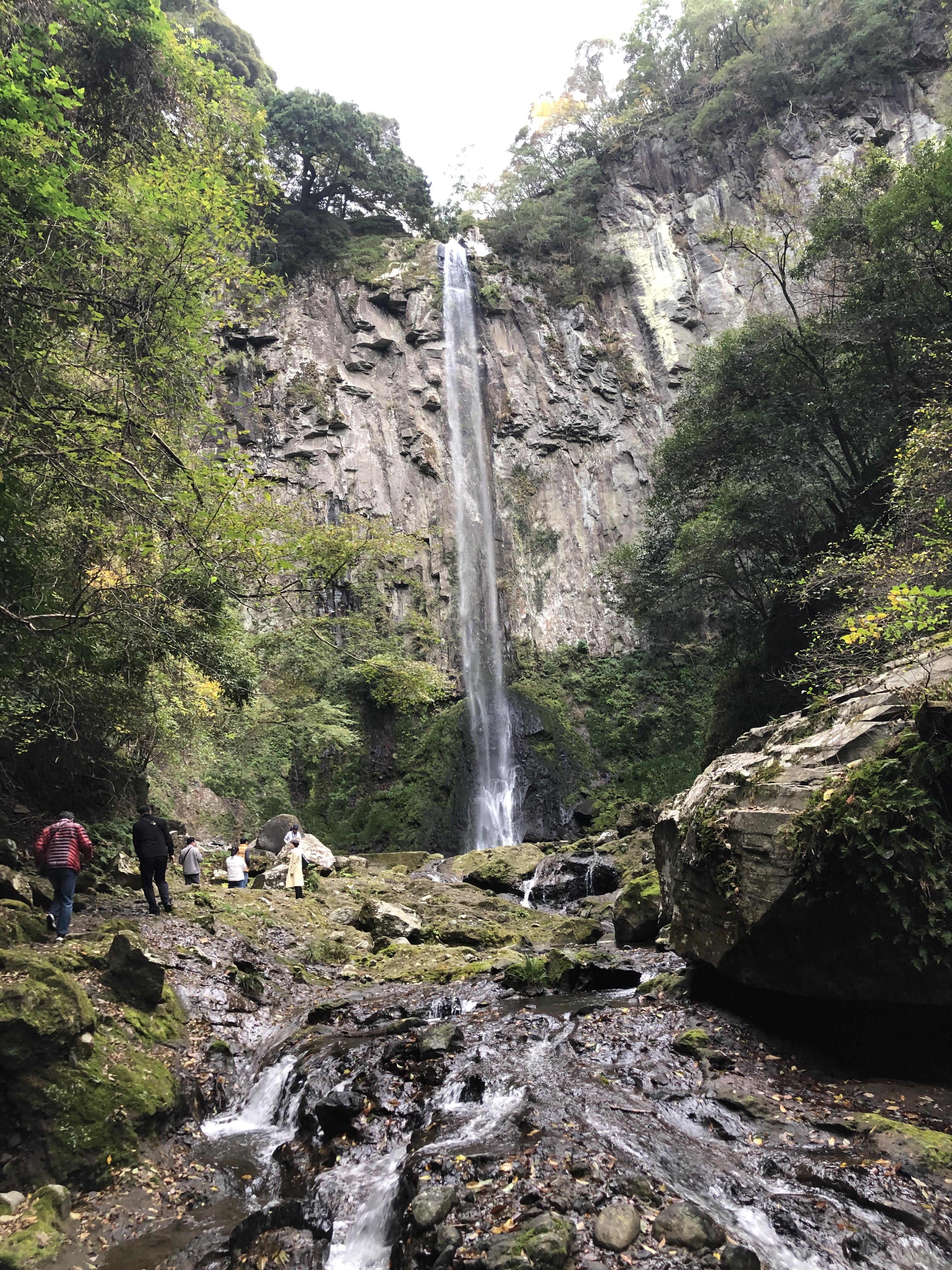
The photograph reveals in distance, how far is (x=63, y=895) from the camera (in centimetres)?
673

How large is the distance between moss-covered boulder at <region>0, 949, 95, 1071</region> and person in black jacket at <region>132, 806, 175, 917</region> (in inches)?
139

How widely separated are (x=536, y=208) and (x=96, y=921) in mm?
38411

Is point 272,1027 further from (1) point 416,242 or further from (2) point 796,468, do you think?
(1) point 416,242

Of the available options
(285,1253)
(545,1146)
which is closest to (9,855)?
(285,1253)

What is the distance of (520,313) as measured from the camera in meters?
33.8

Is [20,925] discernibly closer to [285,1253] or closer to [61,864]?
[61,864]

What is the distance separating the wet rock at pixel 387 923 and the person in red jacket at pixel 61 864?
4.57 m

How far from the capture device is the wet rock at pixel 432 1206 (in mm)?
3508

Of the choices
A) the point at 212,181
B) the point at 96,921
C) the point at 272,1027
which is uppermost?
the point at 212,181

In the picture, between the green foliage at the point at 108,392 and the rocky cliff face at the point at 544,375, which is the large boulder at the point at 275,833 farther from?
the rocky cliff face at the point at 544,375

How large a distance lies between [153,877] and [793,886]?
7596 millimetres

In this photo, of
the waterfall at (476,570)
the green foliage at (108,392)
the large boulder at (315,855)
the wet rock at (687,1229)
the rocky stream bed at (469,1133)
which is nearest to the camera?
the wet rock at (687,1229)

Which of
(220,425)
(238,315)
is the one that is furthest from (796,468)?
(238,315)

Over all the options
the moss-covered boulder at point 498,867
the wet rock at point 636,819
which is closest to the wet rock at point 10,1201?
the moss-covered boulder at point 498,867
